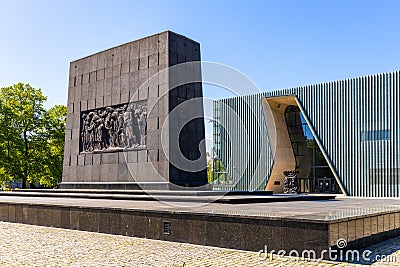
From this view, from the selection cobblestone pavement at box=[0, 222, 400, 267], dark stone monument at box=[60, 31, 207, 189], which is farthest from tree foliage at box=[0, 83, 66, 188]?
cobblestone pavement at box=[0, 222, 400, 267]

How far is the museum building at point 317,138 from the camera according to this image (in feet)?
104

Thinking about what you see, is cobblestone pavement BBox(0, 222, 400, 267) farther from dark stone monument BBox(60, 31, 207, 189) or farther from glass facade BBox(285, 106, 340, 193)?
glass facade BBox(285, 106, 340, 193)

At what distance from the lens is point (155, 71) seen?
1770 centimetres

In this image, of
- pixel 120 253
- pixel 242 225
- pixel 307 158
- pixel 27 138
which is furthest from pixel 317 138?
pixel 120 253

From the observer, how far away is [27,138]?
1481 inches

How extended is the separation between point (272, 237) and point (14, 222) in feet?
32.1

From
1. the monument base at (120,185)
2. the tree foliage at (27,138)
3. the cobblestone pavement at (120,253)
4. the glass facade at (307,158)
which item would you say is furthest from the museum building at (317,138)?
the cobblestone pavement at (120,253)

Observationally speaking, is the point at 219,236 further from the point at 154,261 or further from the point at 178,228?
the point at 154,261

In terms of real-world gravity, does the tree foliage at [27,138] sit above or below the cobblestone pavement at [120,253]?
above

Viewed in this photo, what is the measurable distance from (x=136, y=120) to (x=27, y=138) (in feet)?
75.8

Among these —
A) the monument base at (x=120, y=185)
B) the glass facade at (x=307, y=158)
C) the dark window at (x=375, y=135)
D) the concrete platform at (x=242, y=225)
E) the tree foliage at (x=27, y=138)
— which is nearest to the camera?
the concrete platform at (x=242, y=225)

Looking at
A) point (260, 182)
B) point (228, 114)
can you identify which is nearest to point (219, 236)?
point (260, 182)

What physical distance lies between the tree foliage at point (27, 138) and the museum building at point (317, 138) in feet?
50.6

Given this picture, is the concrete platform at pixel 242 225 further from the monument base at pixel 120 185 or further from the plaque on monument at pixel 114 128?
the plaque on monument at pixel 114 128
